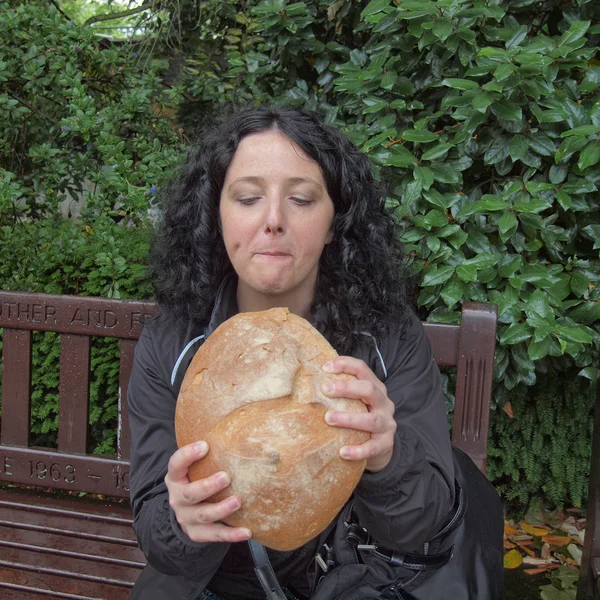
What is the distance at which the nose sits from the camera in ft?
5.38

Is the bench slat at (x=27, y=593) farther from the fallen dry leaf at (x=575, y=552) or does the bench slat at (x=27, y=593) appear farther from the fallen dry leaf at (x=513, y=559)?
the fallen dry leaf at (x=575, y=552)

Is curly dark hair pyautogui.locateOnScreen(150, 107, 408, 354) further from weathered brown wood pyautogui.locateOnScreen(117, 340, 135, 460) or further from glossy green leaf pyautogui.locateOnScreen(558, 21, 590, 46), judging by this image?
glossy green leaf pyautogui.locateOnScreen(558, 21, 590, 46)

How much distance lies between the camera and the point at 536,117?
272cm

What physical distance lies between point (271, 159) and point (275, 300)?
0.41 metres

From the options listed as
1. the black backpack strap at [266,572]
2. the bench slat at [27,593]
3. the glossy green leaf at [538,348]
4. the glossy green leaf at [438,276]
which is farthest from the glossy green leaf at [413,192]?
the bench slat at [27,593]

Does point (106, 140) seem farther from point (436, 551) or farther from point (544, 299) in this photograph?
point (436, 551)

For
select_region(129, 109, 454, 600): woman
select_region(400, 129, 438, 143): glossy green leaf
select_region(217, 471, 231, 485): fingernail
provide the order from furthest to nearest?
select_region(400, 129, 438, 143): glossy green leaf, select_region(129, 109, 454, 600): woman, select_region(217, 471, 231, 485): fingernail

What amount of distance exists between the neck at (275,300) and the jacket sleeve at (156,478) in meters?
0.30

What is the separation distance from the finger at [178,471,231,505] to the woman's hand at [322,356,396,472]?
23 centimetres

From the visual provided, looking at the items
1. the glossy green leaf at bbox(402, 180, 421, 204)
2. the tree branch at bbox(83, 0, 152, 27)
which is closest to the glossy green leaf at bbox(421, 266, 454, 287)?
the glossy green leaf at bbox(402, 180, 421, 204)

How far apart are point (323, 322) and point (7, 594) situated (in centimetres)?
150

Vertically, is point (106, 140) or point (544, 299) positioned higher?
point (106, 140)

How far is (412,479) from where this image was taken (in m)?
1.57

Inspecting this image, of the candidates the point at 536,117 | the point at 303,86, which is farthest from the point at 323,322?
the point at 303,86
